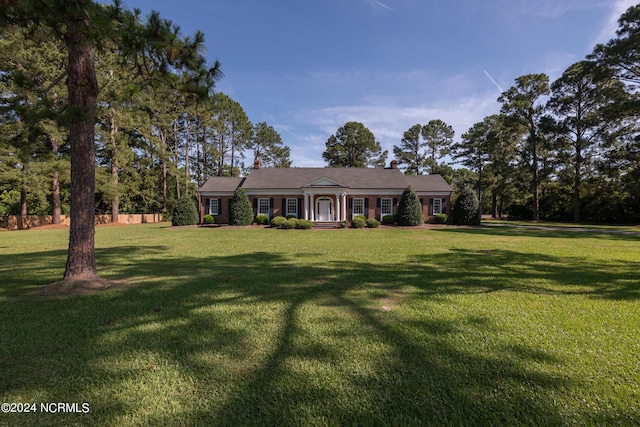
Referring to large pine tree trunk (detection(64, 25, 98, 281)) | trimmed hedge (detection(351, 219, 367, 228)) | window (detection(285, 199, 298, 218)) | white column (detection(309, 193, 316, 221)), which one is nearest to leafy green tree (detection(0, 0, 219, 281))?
large pine tree trunk (detection(64, 25, 98, 281))

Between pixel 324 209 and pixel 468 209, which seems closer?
pixel 468 209

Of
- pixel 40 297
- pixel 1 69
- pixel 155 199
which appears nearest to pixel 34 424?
pixel 40 297

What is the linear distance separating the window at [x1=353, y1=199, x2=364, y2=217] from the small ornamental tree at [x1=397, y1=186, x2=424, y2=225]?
365 cm

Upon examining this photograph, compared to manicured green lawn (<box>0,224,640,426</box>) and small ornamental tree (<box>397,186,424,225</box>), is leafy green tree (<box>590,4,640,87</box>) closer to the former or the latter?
small ornamental tree (<box>397,186,424,225</box>)

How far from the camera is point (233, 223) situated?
23.2m

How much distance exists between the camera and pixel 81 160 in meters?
5.29

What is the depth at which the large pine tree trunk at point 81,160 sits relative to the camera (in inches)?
207

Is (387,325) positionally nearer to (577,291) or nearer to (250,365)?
(250,365)

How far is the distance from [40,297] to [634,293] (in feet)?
34.5

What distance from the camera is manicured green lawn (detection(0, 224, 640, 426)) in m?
2.14

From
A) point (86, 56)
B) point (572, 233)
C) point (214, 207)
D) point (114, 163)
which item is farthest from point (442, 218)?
point (114, 163)

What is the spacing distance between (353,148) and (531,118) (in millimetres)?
25075

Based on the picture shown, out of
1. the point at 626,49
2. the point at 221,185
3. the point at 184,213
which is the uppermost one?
the point at 626,49

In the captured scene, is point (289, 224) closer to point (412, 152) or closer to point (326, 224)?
point (326, 224)
